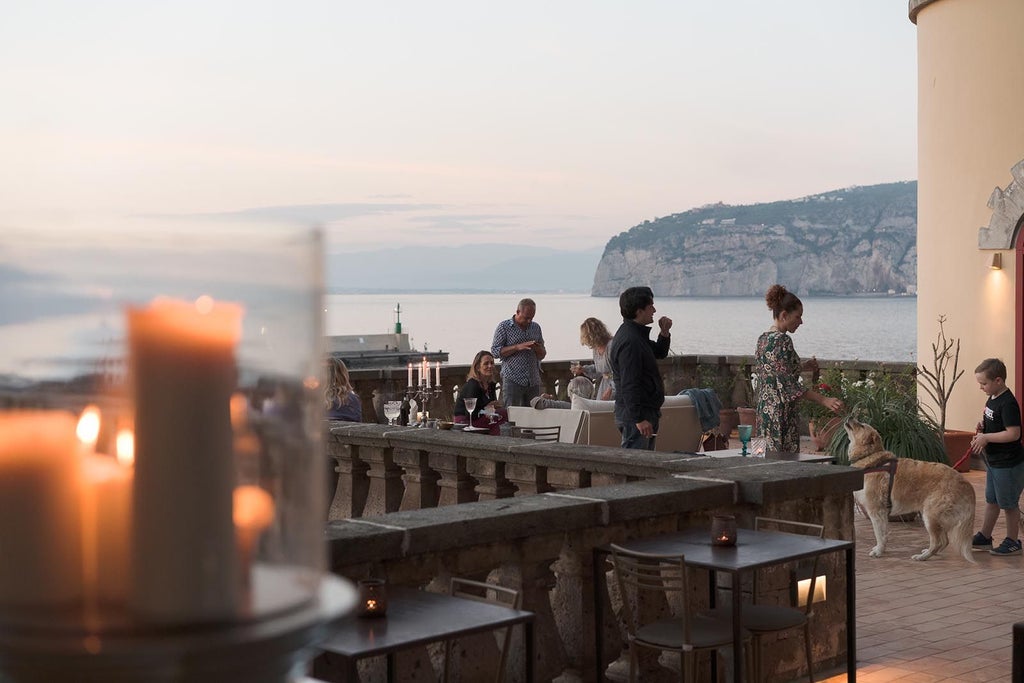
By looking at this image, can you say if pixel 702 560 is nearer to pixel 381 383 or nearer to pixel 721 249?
pixel 381 383

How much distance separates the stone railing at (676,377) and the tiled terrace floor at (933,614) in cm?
613

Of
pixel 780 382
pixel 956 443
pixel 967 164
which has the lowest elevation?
pixel 956 443

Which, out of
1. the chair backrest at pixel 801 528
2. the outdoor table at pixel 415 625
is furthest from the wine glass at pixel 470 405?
the outdoor table at pixel 415 625

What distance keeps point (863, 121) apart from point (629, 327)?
6480cm

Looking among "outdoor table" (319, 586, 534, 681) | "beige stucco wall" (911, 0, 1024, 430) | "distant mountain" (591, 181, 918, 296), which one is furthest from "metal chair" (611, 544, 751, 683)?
"distant mountain" (591, 181, 918, 296)

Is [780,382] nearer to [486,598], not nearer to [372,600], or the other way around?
[486,598]

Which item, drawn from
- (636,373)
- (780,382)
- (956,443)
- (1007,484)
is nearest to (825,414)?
(956,443)

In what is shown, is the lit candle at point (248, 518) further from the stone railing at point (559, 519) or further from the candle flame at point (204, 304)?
the stone railing at point (559, 519)

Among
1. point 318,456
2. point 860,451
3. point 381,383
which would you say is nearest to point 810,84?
point 381,383

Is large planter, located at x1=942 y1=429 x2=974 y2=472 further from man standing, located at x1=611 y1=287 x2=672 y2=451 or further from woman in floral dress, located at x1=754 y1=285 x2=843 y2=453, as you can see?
man standing, located at x1=611 y1=287 x2=672 y2=451

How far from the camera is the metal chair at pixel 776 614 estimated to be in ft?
17.3

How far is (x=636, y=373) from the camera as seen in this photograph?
839 cm

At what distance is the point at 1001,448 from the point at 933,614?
6.39 ft

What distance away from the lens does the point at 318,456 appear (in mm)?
967
